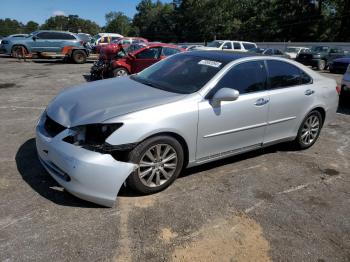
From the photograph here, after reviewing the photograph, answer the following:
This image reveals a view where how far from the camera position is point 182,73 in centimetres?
484

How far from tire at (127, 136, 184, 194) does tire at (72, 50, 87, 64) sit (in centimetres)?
1892

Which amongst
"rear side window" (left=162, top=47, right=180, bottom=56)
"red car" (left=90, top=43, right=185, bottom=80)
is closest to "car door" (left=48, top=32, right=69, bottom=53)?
"red car" (left=90, top=43, right=185, bottom=80)

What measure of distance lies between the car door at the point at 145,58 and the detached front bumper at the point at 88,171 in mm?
9293

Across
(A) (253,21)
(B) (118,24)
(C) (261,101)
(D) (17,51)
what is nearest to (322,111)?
(C) (261,101)

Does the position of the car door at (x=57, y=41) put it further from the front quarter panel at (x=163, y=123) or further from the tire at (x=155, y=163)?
the tire at (x=155, y=163)

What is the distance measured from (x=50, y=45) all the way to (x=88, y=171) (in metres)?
19.6

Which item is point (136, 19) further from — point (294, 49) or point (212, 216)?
point (212, 216)

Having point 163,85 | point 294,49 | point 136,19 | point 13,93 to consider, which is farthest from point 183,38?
point 163,85

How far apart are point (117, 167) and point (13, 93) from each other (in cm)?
765

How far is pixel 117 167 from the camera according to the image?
359cm

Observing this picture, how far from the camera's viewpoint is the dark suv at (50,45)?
69.4 ft

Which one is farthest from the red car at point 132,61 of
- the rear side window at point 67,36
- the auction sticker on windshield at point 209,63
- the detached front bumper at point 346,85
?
the rear side window at point 67,36

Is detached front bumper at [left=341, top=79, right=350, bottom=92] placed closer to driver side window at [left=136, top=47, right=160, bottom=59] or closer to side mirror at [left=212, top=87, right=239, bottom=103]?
driver side window at [left=136, top=47, right=160, bottom=59]

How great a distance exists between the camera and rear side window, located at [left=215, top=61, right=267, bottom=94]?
4566mm
